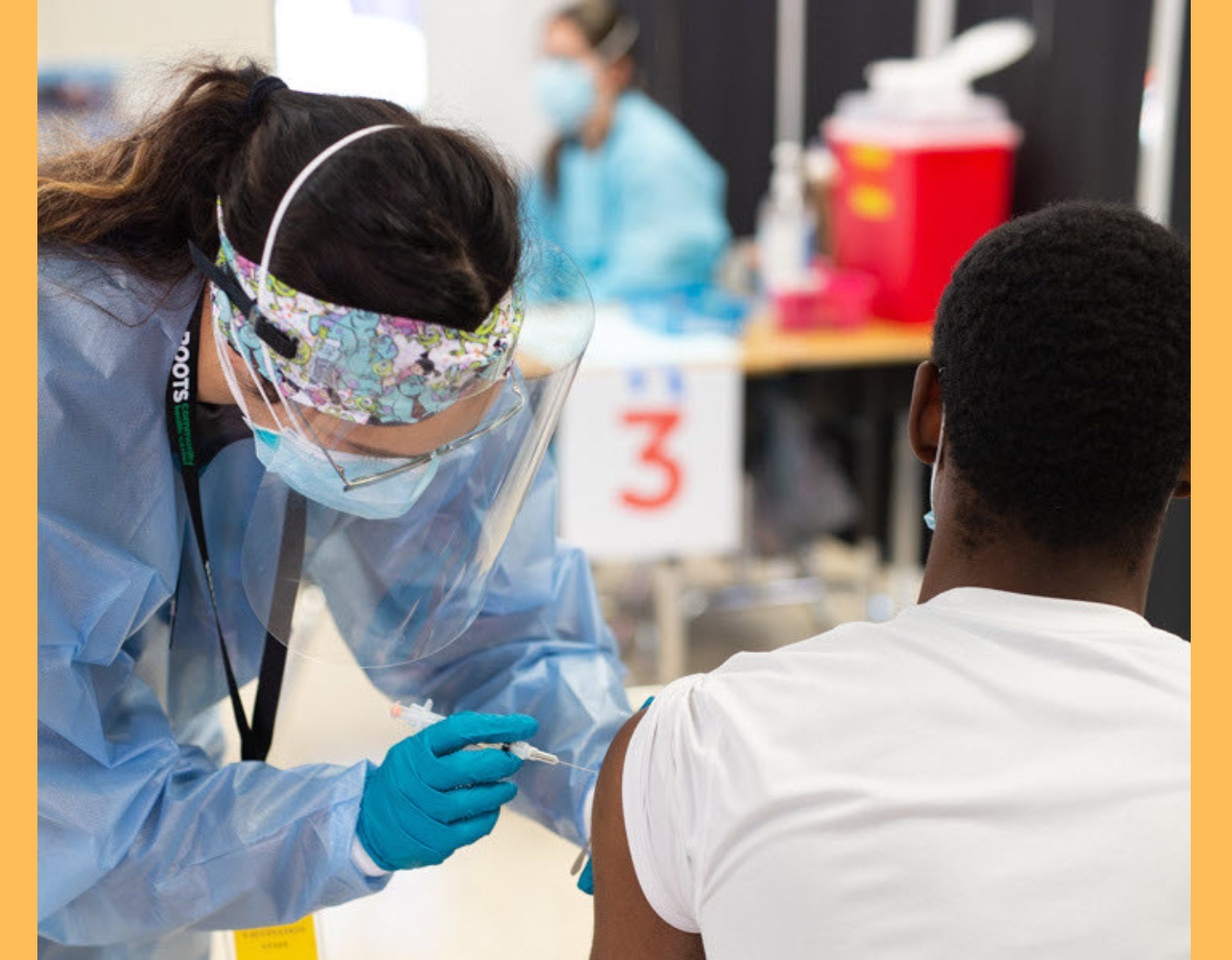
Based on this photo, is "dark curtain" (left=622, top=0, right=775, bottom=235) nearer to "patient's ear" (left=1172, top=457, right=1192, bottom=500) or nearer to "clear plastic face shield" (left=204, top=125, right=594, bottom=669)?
"clear plastic face shield" (left=204, top=125, right=594, bottom=669)

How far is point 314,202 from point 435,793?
45 centimetres

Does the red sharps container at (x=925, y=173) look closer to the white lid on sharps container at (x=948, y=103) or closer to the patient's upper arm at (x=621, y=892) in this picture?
the white lid on sharps container at (x=948, y=103)

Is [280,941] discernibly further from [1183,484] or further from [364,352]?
[1183,484]

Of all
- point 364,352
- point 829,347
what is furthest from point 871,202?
point 364,352

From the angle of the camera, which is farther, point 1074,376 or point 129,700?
point 129,700

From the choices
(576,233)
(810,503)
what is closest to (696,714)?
(810,503)

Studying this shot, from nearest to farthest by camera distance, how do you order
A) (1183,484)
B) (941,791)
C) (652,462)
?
(941,791) < (1183,484) < (652,462)

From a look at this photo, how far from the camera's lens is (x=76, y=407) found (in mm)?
1031

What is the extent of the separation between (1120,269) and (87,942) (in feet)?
3.03

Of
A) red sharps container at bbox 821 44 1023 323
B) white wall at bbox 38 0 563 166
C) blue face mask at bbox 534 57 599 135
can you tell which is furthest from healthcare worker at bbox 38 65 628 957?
blue face mask at bbox 534 57 599 135

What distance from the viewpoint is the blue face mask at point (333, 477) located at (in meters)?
1.04

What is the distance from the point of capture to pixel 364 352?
94 centimetres

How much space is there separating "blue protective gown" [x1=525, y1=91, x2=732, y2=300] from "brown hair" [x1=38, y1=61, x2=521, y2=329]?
2453 mm

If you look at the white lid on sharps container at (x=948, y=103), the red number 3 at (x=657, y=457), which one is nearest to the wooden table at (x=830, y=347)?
the red number 3 at (x=657, y=457)
